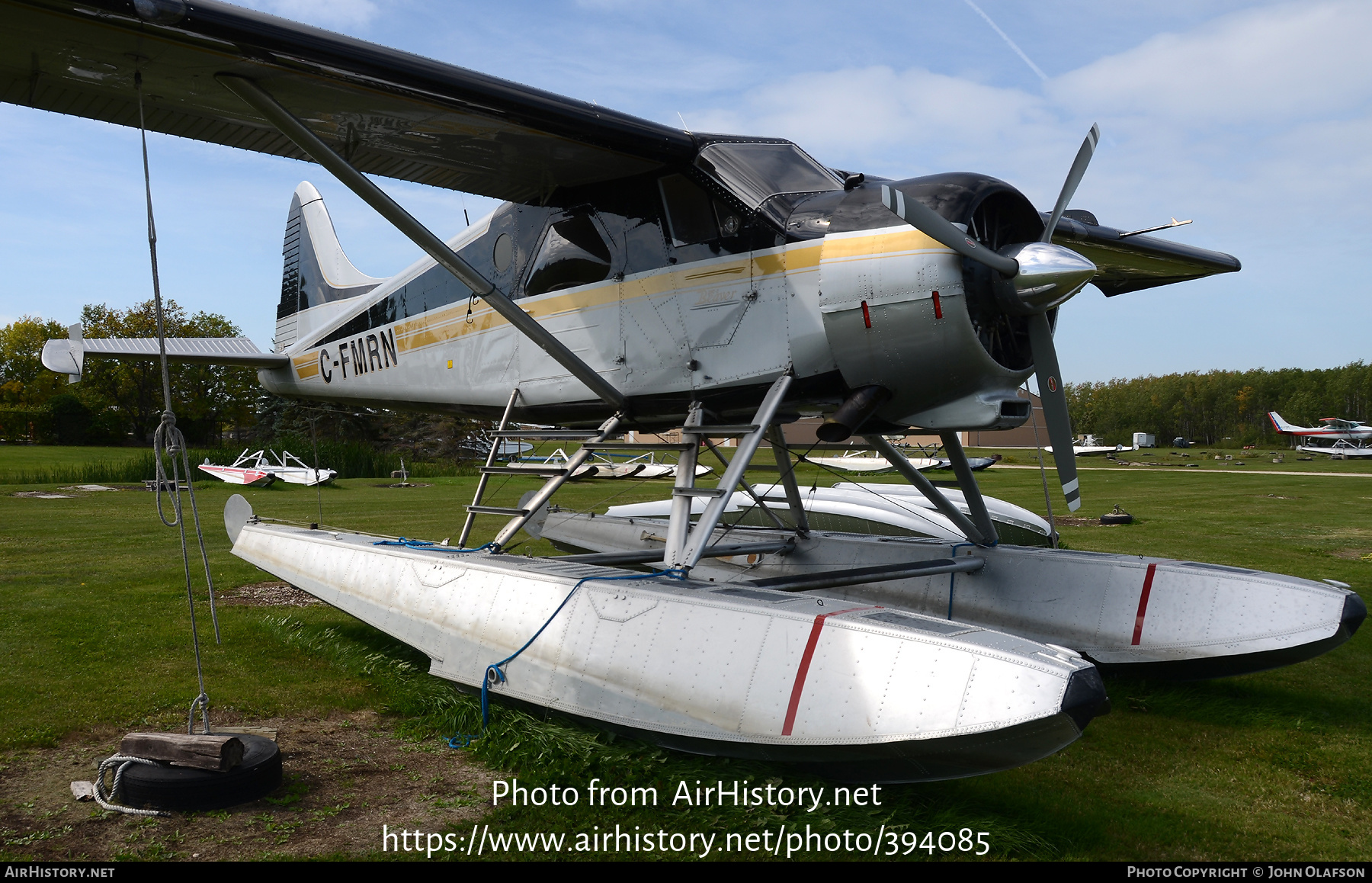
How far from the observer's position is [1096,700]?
3361 millimetres

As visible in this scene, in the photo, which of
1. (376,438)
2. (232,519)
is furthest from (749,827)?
(376,438)

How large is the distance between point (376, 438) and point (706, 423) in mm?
40938

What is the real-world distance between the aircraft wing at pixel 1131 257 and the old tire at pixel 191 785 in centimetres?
645

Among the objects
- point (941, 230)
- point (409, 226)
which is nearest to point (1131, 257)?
point (941, 230)

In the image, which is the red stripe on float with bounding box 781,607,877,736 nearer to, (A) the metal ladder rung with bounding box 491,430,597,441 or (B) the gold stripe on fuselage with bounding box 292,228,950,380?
(B) the gold stripe on fuselage with bounding box 292,228,950,380

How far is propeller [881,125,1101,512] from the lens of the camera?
4.32 m

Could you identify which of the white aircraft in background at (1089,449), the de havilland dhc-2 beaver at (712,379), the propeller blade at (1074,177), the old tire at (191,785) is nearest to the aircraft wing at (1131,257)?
the de havilland dhc-2 beaver at (712,379)

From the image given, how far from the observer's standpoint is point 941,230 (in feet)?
14.2

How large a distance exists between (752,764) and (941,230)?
2.77 m

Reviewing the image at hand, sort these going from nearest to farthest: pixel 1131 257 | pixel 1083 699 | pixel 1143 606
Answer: pixel 1083 699 < pixel 1143 606 < pixel 1131 257

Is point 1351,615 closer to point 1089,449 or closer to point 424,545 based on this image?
point 424,545

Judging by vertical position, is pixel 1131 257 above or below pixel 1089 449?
above

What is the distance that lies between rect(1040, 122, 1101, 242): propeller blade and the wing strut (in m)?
2.81

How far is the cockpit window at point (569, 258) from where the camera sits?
606 cm
